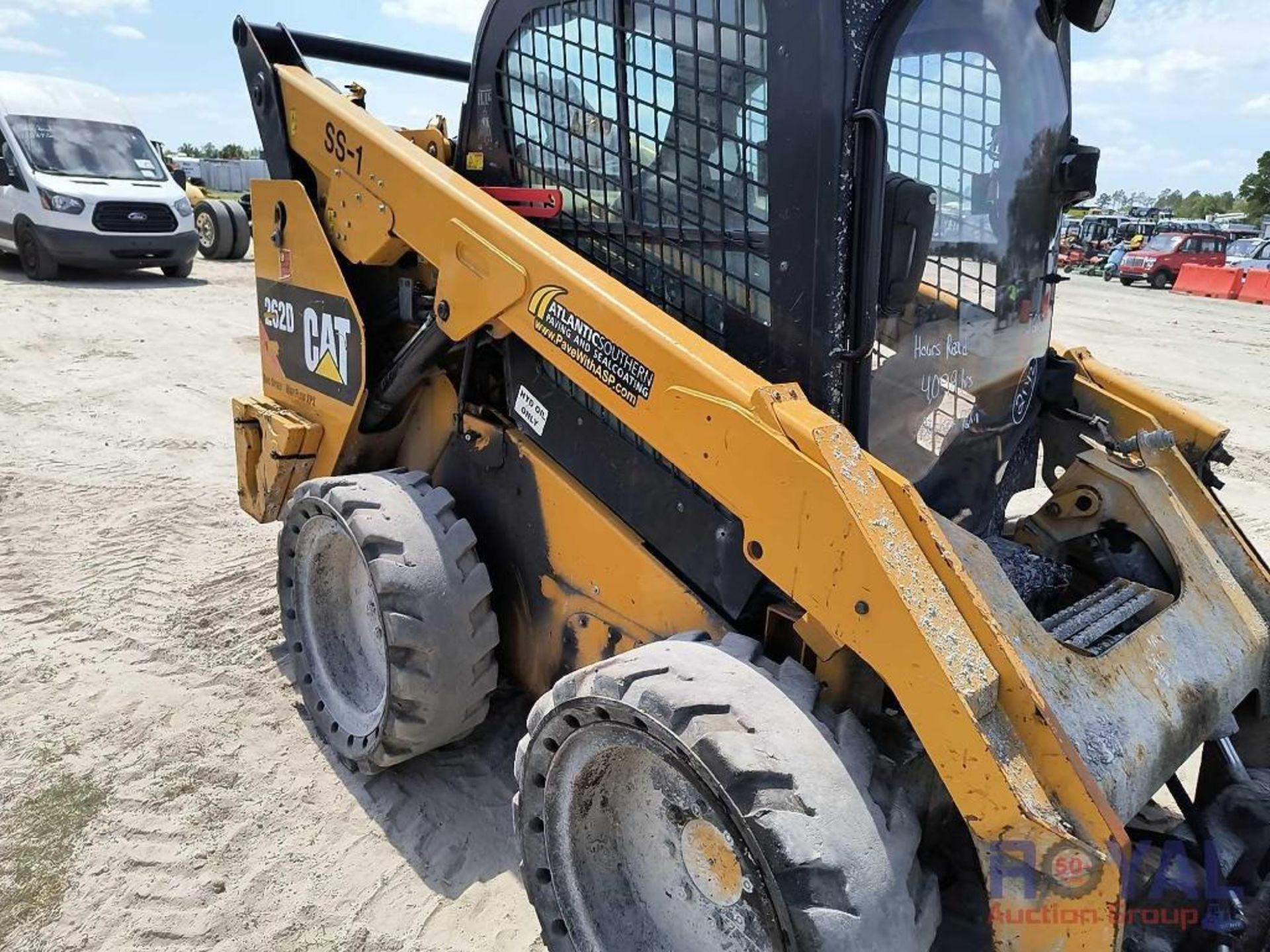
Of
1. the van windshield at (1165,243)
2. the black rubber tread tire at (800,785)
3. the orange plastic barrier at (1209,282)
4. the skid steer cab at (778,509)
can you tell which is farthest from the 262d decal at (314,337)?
the van windshield at (1165,243)

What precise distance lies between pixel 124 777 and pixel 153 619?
1105 millimetres

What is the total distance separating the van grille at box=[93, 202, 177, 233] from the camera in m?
12.0

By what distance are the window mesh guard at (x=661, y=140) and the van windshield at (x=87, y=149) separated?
1215 centimetres

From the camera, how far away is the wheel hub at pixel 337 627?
10.0 feet

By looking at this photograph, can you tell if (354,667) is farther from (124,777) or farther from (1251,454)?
(1251,454)

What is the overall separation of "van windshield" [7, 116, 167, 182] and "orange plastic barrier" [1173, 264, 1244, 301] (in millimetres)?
20776

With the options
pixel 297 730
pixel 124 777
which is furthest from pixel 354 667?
pixel 124 777

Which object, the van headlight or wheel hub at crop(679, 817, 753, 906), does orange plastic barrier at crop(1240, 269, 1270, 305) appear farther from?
wheel hub at crop(679, 817, 753, 906)

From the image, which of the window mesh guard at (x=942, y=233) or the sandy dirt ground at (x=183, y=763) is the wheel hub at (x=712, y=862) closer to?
the sandy dirt ground at (x=183, y=763)

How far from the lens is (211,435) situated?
6.43 metres

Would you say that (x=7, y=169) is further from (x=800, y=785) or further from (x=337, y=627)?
(x=800, y=785)

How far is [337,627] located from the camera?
3227 millimetres

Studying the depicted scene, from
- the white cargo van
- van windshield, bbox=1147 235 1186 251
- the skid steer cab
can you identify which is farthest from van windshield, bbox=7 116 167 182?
van windshield, bbox=1147 235 1186 251

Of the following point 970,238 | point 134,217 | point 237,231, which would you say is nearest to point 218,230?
point 237,231
